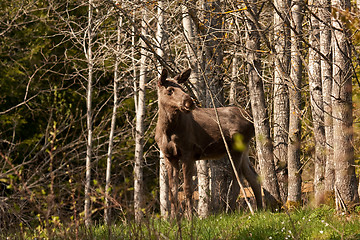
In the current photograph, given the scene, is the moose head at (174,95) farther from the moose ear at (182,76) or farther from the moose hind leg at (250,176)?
the moose hind leg at (250,176)

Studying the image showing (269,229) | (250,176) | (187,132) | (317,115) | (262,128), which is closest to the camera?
(269,229)

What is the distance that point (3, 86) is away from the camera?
21.3 m

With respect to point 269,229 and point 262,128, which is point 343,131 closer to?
point 269,229

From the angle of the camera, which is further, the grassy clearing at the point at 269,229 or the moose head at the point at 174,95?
the moose head at the point at 174,95

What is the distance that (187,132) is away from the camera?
991 centimetres

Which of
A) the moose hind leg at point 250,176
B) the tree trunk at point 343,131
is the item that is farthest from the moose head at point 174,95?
the tree trunk at point 343,131

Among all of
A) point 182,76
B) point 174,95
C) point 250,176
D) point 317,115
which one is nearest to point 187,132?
point 174,95

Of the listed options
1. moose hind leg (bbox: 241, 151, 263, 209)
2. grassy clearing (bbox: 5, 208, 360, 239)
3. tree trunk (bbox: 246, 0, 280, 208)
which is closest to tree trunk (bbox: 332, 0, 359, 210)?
grassy clearing (bbox: 5, 208, 360, 239)

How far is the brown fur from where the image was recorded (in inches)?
373

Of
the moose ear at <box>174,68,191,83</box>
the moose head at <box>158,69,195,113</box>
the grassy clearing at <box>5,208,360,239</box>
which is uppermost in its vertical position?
the moose ear at <box>174,68,191,83</box>

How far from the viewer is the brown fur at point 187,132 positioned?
948cm

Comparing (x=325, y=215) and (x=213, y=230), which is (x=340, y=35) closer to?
(x=325, y=215)

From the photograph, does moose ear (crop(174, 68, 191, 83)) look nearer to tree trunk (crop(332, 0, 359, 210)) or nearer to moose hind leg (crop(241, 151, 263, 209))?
moose hind leg (crop(241, 151, 263, 209))

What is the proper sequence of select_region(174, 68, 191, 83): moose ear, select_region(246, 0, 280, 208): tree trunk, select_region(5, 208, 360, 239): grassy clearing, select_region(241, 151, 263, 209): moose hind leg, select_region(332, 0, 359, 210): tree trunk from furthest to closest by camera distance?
select_region(241, 151, 263, 209): moose hind leg
select_region(174, 68, 191, 83): moose ear
select_region(246, 0, 280, 208): tree trunk
select_region(332, 0, 359, 210): tree trunk
select_region(5, 208, 360, 239): grassy clearing
